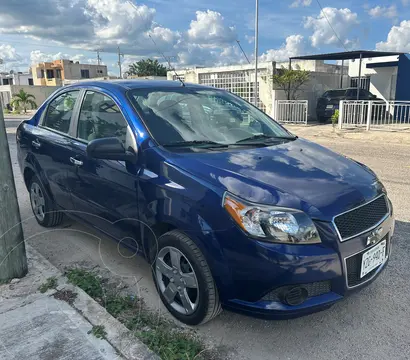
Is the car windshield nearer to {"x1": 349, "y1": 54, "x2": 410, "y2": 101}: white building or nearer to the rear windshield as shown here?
the rear windshield

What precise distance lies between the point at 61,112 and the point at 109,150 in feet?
5.25

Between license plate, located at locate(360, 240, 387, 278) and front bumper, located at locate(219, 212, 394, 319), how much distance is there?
86 millimetres

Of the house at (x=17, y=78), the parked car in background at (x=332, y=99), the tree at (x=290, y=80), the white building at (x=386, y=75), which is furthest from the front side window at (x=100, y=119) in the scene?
the house at (x=17, y=78)

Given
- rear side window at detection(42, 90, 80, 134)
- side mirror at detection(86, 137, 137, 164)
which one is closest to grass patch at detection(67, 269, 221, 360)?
side mirror at detection(86, 137, 137, 164)

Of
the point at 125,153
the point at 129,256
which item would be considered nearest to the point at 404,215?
the point at 129,256

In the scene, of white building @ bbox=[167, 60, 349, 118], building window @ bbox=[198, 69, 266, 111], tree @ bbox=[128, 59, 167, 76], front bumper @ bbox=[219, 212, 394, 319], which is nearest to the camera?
front bumper @ bbox=[219, 212, 394, 319]

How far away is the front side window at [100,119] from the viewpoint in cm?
322

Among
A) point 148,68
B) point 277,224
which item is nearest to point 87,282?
point 277,224

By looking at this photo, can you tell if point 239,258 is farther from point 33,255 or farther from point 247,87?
point 247,87

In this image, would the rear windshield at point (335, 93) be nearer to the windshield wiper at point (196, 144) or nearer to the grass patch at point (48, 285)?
the windshield wiper at point (196, 144)

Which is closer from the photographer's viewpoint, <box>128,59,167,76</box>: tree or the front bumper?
the front bumper

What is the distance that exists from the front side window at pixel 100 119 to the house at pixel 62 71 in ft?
219

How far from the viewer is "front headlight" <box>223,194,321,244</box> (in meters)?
2.25

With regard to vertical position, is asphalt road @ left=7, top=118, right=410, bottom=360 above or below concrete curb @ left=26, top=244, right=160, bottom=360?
below
